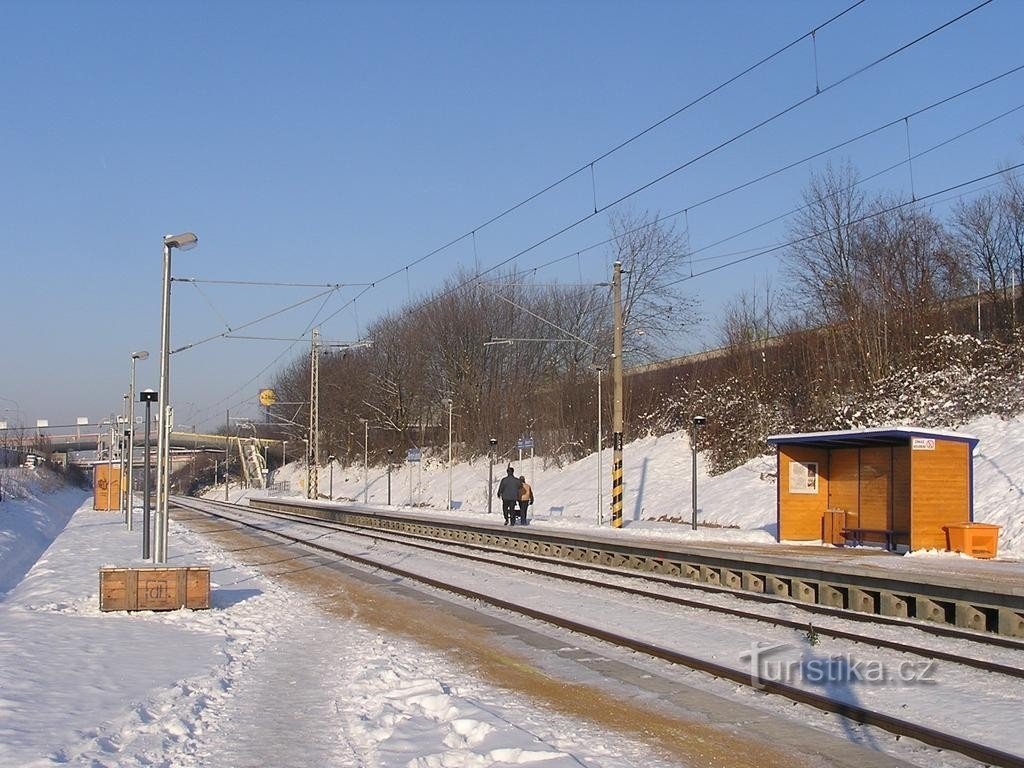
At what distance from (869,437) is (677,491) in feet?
62.6

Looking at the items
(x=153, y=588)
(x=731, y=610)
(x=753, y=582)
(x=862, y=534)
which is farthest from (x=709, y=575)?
(x=153, y=588)

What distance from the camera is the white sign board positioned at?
27109 millimetres

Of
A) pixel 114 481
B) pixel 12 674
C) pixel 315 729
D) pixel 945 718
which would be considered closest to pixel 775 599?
pixel 945 718

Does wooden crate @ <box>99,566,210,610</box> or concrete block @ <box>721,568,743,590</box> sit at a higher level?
wooden crate @ <box>99,566,210,610</box>

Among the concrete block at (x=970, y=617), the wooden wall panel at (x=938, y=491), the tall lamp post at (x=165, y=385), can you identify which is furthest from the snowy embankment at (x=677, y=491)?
the tall lamp post at (x=165, y=385)

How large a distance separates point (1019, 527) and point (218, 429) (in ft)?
507

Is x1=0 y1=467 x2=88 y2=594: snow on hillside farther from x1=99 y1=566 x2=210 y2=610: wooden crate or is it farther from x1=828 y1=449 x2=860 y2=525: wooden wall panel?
x1=828 y1=449 x2=860 y2=525: wooden wall panel

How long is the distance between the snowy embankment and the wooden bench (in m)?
2.35

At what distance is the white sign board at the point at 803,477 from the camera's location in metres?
27.1

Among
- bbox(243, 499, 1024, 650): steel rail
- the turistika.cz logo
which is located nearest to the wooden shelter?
bbox(243, 499, 1024, 650): steel rail

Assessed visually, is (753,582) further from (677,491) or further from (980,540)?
(677,491)

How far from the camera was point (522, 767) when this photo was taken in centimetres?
720

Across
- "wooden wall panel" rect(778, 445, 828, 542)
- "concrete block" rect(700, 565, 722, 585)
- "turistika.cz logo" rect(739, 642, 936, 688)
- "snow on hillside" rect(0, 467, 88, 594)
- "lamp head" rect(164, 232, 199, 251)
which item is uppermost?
"lamp head" rect(164, 232, 199, 251)

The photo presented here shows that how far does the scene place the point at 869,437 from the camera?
77.5 ft
